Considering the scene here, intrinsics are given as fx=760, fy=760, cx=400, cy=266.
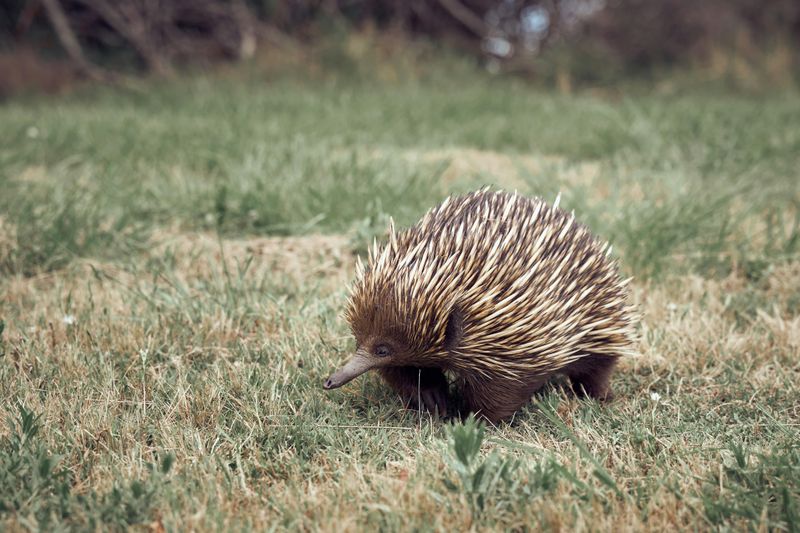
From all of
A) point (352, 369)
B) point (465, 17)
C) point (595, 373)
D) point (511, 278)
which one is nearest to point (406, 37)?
point (465, 17)

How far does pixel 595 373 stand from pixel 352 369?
3.43 ft

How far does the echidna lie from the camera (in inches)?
97.2

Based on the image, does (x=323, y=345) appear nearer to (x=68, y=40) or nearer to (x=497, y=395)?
(x=497, y=395)

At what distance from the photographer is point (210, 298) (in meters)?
3.42

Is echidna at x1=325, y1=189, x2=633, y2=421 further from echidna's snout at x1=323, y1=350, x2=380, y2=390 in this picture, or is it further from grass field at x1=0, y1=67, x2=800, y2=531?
grass field at x1=0, y1=67, x2=800, y2=531

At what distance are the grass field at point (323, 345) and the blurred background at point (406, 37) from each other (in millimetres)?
3992

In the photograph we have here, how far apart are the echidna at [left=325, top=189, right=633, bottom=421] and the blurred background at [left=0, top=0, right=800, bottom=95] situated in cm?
774

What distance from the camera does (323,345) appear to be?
10.2 feet

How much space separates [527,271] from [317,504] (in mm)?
1018

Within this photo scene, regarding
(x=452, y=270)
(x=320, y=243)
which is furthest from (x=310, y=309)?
(x=452, y=270)

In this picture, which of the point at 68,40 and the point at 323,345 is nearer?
the point at 323,345

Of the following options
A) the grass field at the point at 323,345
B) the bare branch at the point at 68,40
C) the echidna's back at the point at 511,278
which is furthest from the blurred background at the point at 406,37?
the echidna's back at the point at 511,278

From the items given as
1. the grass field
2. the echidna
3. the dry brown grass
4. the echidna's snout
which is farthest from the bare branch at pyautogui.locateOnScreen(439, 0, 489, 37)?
the echidna's snout

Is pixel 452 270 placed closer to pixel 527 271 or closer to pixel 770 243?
pixel 527 271
